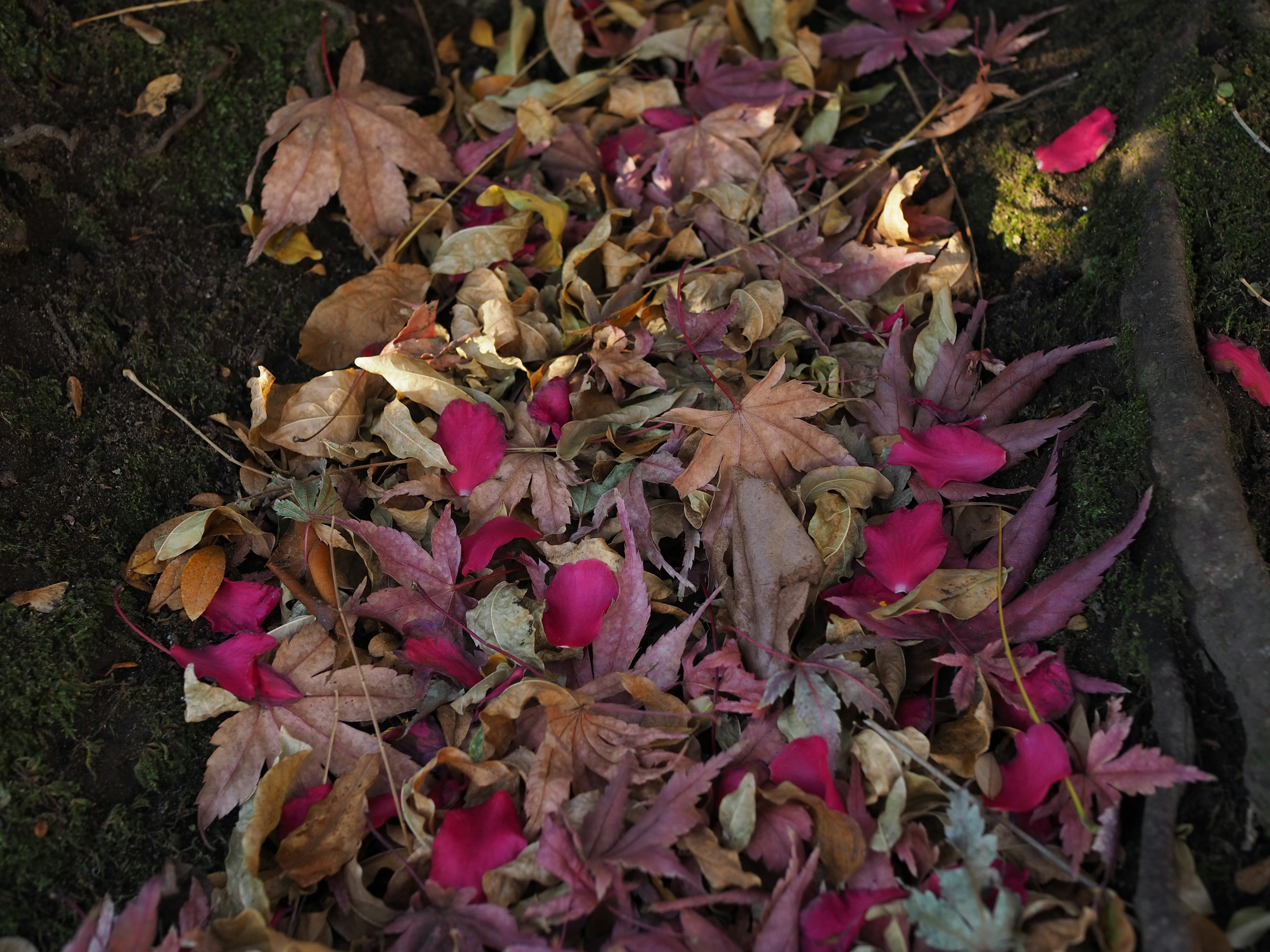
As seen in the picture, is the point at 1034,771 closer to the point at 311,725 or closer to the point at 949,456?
the point at 949,456

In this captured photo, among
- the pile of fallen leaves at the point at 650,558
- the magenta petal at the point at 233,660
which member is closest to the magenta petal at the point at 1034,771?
the pile of fallen leaves at the point at 650,558

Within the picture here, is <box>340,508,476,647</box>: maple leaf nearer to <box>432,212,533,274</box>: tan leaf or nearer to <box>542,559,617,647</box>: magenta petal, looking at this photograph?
<box>542,559,617,647</box>: magenta petal

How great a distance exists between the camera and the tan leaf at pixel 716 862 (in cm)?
121

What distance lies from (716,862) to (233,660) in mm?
887

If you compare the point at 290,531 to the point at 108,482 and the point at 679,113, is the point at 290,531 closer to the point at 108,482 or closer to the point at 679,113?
the point at 108,482

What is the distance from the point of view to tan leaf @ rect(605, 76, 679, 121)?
7.06ft

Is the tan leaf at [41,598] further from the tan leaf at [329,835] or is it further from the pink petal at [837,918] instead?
the pink petal at [837,918]

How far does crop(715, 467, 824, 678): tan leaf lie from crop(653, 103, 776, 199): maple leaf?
33.9 inches

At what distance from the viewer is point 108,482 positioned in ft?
5.45

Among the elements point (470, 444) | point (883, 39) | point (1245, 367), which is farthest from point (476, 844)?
point (883, 39)

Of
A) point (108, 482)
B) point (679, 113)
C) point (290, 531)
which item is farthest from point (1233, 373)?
point (108, 482)

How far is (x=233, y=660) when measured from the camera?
1495 millimetres

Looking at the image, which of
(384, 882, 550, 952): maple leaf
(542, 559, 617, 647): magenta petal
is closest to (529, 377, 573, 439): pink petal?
(542, 559, 617, 647): magenta petal

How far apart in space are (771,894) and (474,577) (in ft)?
2.48
